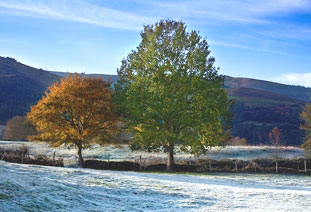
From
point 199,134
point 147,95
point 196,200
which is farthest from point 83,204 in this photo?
point 199,134

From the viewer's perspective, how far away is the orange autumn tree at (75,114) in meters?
38.9

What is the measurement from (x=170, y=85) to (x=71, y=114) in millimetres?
12132

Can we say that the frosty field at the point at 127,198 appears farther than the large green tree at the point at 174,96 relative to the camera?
No

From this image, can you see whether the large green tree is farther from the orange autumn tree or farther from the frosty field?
the frosty field

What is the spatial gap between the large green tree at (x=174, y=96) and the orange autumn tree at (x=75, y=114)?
2351 millimetres

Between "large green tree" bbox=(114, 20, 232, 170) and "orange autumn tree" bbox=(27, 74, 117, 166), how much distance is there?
7.71 feet

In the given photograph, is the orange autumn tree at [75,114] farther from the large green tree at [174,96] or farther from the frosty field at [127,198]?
the frosty field at [127,198]

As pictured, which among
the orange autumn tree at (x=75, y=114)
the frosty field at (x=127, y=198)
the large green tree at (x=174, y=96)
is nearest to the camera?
the frosty field at (x=127, y=198)

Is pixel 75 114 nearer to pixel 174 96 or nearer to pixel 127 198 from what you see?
pixel 174 96

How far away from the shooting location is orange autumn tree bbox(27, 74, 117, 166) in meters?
38.9

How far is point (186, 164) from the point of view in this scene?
39.5 metres

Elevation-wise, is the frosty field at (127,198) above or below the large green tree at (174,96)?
below

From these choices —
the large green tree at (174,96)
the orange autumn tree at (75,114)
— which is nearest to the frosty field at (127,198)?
the large green tree at (174,96)

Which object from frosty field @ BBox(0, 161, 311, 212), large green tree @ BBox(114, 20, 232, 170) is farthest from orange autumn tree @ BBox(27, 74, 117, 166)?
frosty field @ BBox(0, 161, 311, 212)
